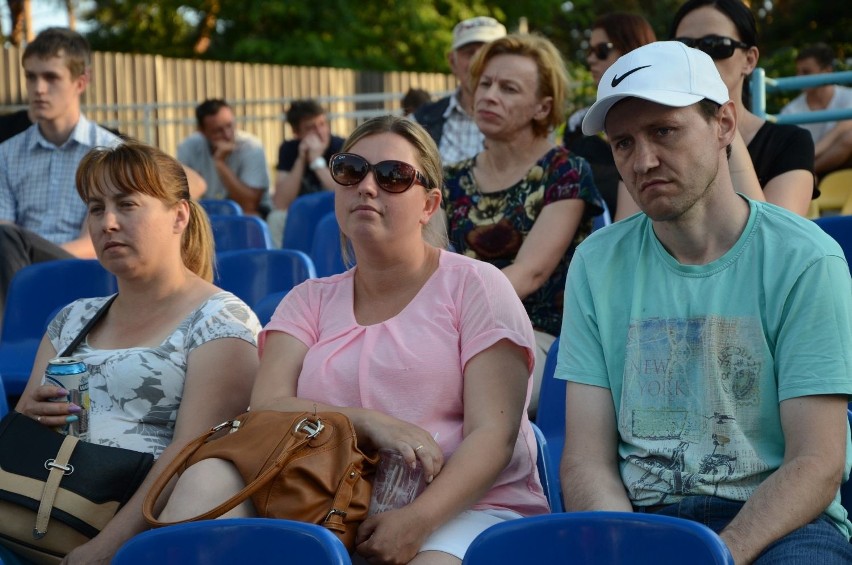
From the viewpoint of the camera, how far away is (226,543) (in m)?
1.99

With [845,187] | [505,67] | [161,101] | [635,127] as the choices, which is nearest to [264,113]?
[161,101]

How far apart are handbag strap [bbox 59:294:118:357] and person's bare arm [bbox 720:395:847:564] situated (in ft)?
5.80

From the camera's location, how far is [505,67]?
4.04m

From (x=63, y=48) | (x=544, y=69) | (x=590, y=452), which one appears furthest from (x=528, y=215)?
(x=63, y=48)

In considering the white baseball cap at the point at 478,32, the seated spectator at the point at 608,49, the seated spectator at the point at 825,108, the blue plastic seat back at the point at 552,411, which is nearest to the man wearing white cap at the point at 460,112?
the white baseball cap at the point at 478,32

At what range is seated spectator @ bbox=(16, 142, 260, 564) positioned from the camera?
9.41 ft

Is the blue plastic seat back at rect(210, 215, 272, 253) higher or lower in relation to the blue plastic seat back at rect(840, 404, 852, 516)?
higher

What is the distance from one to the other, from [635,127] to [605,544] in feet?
2.89

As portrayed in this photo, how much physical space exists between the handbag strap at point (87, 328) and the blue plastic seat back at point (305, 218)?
2457 millimetres

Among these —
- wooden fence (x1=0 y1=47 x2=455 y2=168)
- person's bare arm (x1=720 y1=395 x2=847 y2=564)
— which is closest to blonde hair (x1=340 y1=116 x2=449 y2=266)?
person's bare arm (x1=720 y1=395 x2=847 y2=564)

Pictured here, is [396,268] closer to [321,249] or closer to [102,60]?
[321,249]

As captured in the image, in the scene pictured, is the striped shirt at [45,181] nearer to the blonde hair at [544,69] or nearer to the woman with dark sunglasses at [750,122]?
the blonde hair at [544,69]

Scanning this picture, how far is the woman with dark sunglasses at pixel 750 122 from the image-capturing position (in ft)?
11.8

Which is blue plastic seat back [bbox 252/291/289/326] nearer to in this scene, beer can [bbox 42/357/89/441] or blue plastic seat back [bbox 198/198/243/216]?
beer can [bbox 42/357/89/441]
